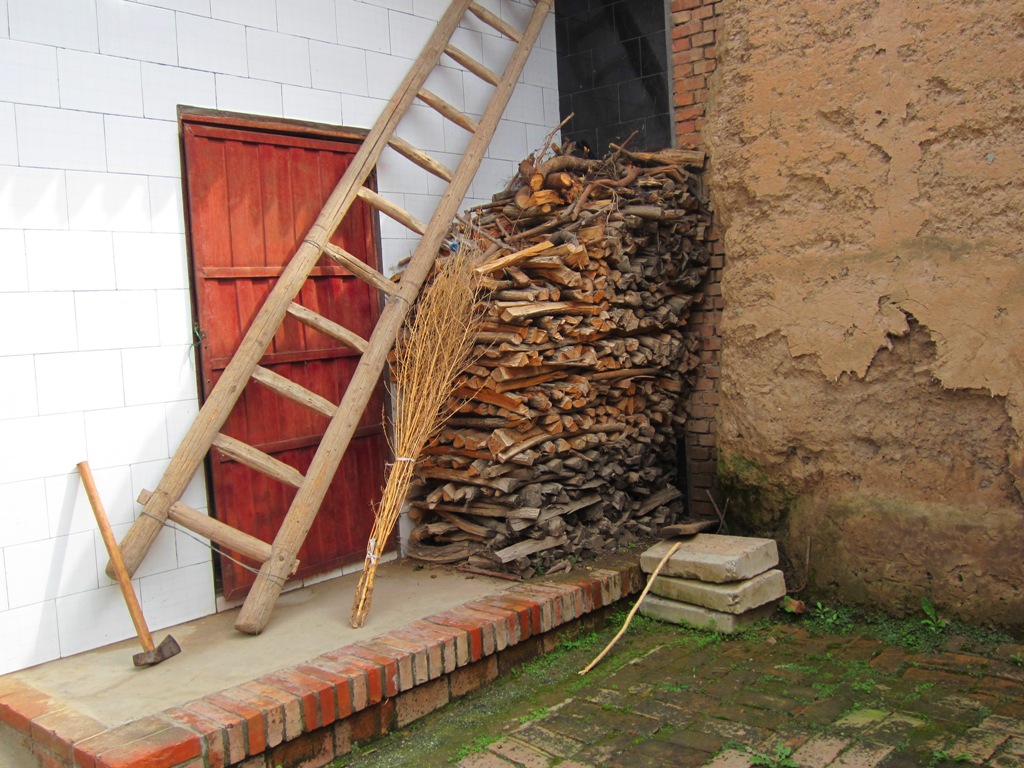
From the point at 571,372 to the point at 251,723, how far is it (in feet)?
8.40

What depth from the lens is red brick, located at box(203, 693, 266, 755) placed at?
3.33m

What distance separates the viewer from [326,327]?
4.74 m

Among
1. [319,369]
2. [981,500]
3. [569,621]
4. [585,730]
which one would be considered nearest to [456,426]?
[319,369]

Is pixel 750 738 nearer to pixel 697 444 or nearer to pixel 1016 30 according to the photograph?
pixel 697 444

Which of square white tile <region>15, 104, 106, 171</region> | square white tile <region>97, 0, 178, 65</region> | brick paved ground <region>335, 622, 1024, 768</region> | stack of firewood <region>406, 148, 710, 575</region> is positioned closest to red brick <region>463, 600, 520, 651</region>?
brick paved ground <region>335, 622, 1024, 768</region>

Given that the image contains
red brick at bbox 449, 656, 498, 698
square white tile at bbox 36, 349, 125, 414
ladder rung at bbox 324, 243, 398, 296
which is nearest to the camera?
square white tile at bbox 36, 349, 125, 414

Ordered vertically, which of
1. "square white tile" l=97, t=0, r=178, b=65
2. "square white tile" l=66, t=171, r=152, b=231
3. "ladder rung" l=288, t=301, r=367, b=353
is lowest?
"ladder rung" l=288, t=301, r=367, b=353

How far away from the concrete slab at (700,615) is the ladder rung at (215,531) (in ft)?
6.86

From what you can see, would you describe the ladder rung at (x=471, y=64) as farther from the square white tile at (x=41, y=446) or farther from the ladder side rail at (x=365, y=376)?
the square white tile at (x=41, y=446)

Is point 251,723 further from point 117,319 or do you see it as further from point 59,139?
point 59,139

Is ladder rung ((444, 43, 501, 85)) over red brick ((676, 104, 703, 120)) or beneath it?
over

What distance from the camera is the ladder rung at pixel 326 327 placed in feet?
15.4

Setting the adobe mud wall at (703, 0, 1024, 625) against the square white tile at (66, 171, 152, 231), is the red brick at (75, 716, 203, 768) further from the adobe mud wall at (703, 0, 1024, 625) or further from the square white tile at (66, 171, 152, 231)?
the adobe mud wall at (703, 0, 1024, 625)

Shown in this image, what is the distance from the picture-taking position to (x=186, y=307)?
4.46 meters
